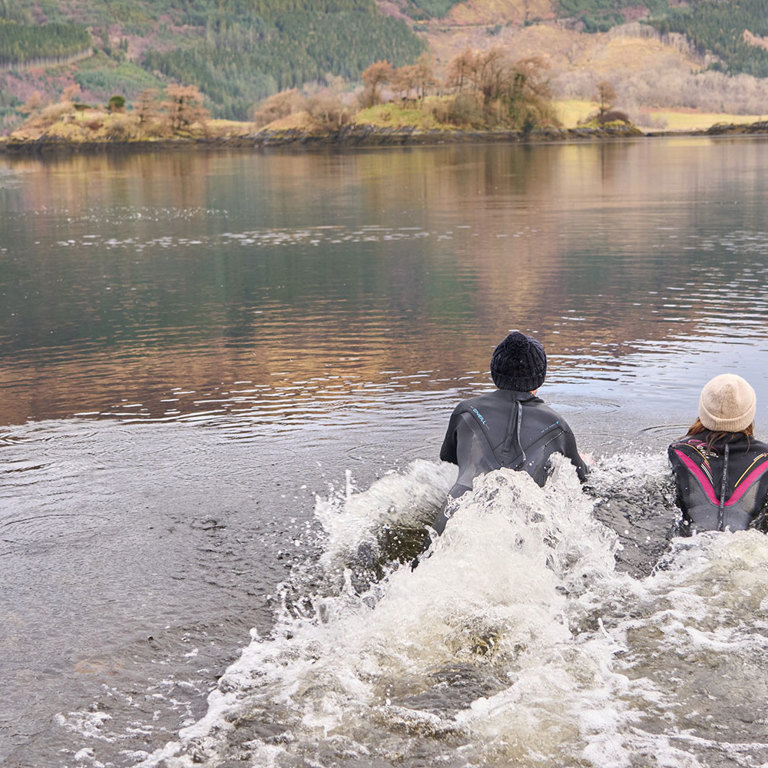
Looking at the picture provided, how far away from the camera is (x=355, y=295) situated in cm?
1731

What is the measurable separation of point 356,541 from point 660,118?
167 metres

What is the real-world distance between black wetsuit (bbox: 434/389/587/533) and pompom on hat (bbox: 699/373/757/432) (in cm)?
96

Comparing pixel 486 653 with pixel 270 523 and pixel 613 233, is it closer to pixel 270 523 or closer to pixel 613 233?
pixel 270 523

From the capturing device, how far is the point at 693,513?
250 inches

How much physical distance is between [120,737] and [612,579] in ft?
9.98

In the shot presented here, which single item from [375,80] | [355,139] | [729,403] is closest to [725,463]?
[729,403]

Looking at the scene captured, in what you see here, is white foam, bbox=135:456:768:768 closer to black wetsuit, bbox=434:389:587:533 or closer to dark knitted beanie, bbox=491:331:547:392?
black wetsuit, bbox=434:389:587:533

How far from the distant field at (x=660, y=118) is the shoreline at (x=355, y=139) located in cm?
1202

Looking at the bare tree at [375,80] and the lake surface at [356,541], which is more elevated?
the bare tree at [375,80]

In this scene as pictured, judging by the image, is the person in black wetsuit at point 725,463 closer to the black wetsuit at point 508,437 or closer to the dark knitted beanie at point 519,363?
the black wetsuit at point 508,437

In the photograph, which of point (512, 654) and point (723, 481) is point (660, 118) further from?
point (512, 654)

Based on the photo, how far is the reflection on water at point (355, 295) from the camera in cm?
1140

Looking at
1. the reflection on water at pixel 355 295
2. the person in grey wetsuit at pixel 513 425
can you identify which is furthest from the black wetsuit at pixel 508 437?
the reflection on water at pixel 355 295

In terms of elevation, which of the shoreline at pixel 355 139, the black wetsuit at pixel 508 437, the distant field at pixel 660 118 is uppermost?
the distant field at pixel 660 118
